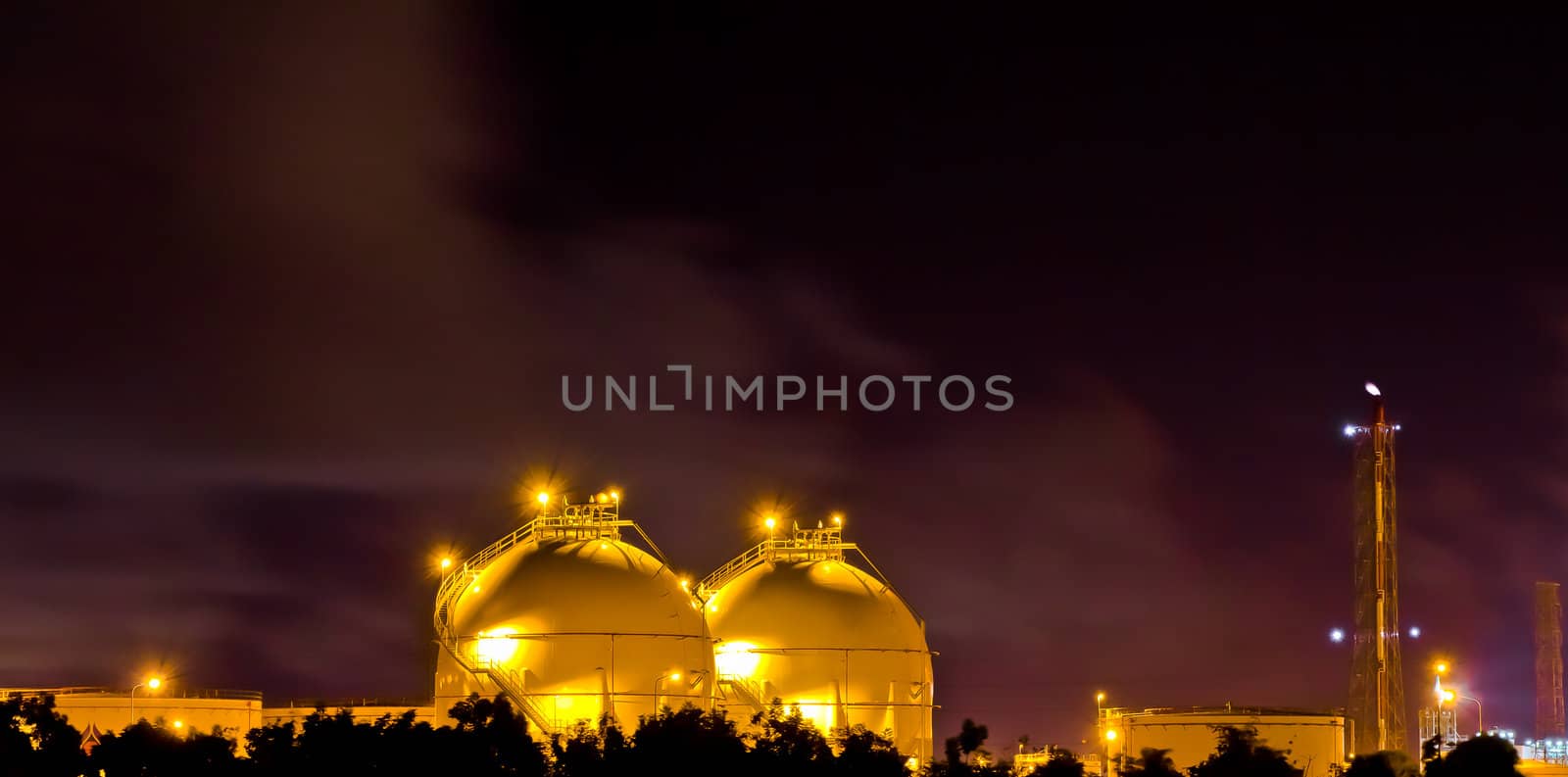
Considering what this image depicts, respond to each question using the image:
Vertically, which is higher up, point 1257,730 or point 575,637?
point 575,637

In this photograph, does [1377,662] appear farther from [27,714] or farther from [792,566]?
[27,714]

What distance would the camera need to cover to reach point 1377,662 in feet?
311

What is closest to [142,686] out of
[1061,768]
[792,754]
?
[792,754]

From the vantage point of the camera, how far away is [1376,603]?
95.6 metres

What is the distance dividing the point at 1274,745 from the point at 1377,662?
13.5 meters

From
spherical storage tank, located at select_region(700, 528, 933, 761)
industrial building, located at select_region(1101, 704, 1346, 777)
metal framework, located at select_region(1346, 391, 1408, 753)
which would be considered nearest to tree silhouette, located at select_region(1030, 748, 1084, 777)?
spherical storage tank, located at select_region(700, 528, 933, 761)

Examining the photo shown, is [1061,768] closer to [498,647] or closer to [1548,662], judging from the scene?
[498,647]

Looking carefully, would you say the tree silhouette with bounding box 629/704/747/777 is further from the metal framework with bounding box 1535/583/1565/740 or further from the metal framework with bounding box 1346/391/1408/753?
the metal framework with bounding box 1535/583/1565/740

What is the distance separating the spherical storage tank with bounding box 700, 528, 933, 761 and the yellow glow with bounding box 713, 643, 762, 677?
38mm

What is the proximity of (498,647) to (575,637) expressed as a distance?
2.79 meters

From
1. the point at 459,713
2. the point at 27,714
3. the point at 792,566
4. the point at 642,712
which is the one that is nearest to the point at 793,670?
the point at 792,566

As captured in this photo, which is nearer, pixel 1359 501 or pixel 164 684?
pixel 164 684

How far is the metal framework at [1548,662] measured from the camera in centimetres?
16138

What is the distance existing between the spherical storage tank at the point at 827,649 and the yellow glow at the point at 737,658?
0.13 feet
